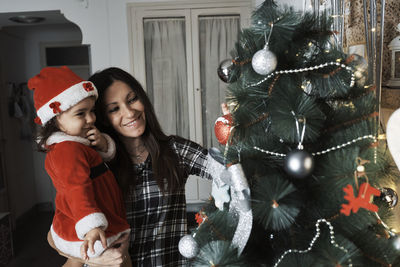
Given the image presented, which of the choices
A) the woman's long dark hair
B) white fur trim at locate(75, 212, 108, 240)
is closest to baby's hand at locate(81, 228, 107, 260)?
white fur trim at locate(75, 212, 108, 240)

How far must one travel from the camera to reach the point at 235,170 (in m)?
0.67

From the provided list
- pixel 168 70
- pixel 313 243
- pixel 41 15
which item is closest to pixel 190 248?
pixel 313 243

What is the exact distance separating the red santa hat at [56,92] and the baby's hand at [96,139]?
0.12 metres

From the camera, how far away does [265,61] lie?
0.67m

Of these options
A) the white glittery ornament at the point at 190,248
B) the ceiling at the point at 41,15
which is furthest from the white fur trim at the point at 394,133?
the ceiling at the point at 41,15

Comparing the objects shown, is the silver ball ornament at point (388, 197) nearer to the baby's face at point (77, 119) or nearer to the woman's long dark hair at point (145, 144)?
the woman's long dark hair at point (145, 144)

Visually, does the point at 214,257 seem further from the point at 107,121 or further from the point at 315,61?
the point at 107,121

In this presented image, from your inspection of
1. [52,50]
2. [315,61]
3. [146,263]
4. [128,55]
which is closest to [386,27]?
[315,61]

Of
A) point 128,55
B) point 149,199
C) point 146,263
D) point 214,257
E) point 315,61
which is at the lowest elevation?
point 146,263

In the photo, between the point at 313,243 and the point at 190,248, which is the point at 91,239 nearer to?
the point at 190,248

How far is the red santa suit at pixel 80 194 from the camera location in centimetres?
108

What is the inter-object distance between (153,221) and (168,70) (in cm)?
284

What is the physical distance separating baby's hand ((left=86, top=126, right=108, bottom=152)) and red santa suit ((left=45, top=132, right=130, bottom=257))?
0.8 inches

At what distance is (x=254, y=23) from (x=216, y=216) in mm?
456
